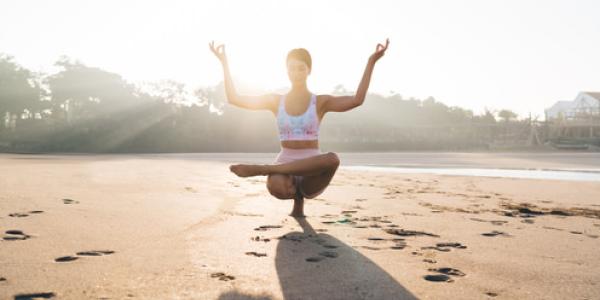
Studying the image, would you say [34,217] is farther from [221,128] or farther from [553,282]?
[221,128]

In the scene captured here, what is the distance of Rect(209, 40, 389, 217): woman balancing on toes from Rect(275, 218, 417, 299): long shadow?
1.94 ft

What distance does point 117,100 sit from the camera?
3806 cm

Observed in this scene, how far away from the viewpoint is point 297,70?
3631 mm

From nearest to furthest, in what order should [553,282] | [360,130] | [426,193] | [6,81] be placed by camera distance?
1. [553,282]
2. [426,193]
3. [360,130]
4. [6,81]

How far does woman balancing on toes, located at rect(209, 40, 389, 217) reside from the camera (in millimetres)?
3137

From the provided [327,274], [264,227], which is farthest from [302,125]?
[327,274]

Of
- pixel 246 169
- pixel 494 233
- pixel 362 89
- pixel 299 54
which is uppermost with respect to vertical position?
pixel 299 54

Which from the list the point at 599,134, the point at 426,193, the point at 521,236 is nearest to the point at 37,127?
the point at 426,193

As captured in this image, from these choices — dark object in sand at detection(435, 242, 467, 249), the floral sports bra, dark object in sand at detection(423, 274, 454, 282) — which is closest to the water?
the floral sports bra

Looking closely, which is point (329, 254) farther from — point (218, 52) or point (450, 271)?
point (218, 52)

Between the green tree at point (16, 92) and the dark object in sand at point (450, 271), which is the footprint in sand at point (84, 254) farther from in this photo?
the green tree at point (16, 92)

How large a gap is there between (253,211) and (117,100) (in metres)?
37.4

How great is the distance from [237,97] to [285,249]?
1.56 meters

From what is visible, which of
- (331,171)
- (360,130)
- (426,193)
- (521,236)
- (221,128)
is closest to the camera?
(521,236)
